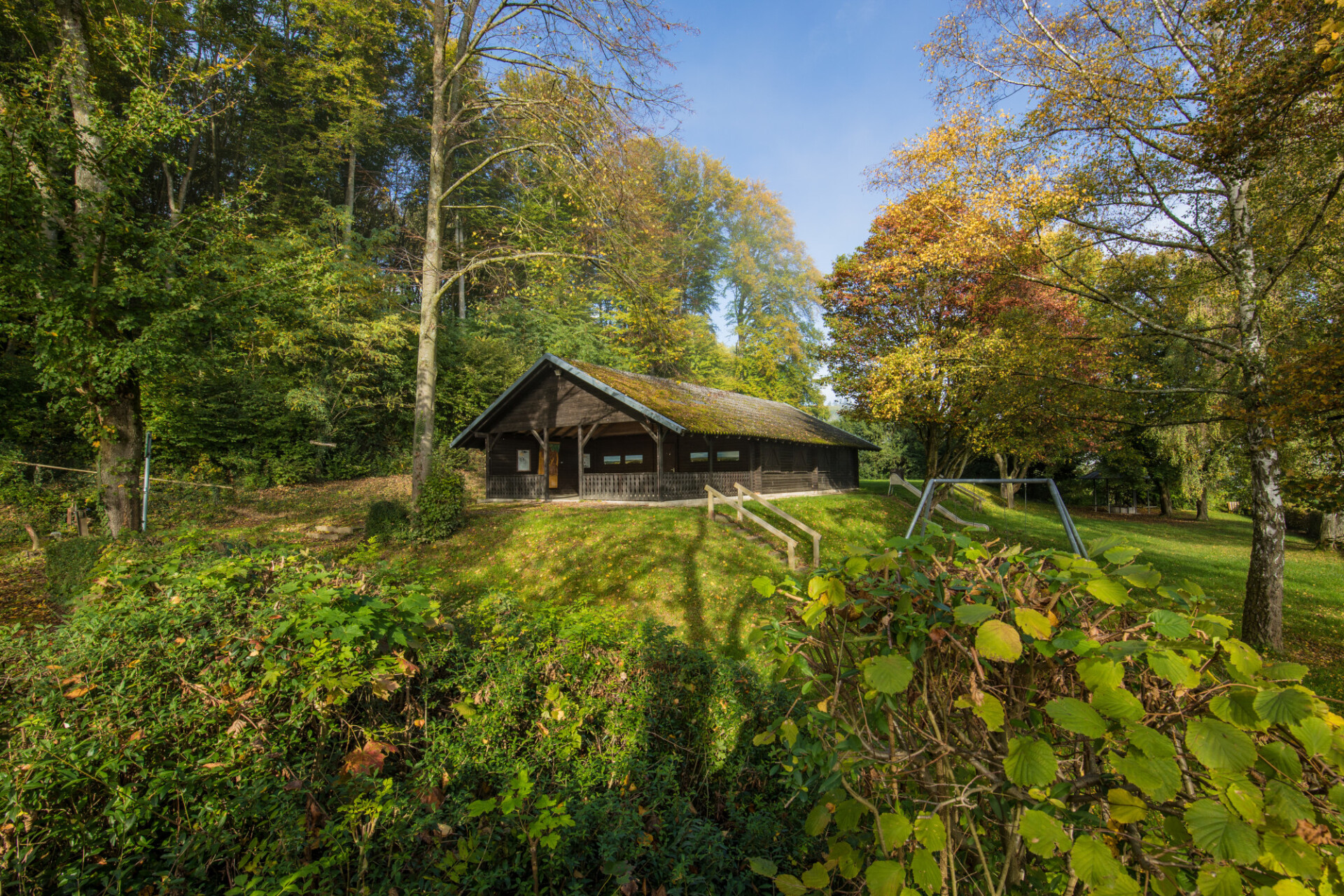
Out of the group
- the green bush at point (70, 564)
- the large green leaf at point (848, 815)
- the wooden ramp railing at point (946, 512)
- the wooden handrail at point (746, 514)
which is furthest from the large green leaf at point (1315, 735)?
the wooden handrail at point (746, 514)

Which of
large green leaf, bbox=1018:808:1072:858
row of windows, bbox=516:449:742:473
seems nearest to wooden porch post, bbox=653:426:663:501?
row of windows, bbox=516:449:742:473

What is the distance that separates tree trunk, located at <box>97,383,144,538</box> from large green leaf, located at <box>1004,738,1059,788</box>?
1336cm

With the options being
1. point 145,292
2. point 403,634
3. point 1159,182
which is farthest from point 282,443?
point 1159,182

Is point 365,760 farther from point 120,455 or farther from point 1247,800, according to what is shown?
point 120,455

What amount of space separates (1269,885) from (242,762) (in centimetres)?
377

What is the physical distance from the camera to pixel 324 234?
22375 mm

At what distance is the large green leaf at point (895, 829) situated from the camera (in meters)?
1.34

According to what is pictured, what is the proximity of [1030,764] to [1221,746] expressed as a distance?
347mm

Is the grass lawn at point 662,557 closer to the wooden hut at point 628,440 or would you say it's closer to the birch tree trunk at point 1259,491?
the birch tree trunk at point 1259,491

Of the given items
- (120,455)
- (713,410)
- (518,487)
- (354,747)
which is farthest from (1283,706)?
(518,487)

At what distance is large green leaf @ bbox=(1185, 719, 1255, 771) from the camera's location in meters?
0.98

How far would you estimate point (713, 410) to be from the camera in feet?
63.1

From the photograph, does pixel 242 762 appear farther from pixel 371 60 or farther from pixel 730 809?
pixel 371 60

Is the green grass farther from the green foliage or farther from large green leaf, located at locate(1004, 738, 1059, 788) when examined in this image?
large green leaf, located at locate(1004, 738, 1059, 788)
